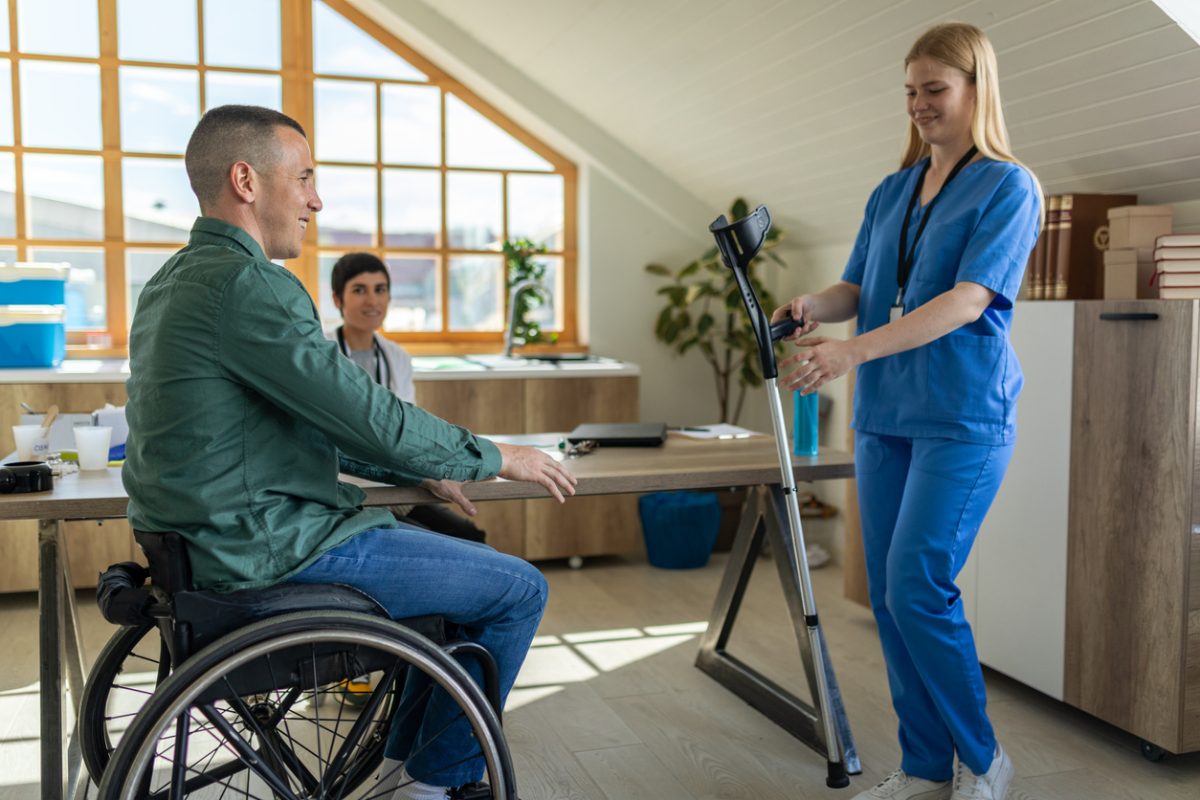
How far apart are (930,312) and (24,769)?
2305mm

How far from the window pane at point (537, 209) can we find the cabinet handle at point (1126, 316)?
307 cm

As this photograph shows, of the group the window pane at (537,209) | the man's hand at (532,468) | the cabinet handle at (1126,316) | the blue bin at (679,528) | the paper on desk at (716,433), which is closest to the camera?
the man's hand at (532,468)

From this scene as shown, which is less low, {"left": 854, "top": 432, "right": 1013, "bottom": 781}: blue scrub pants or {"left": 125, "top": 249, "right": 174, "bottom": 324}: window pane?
{"left": 125, "top": 249, "right": 174, "bottom": 324}: window pane

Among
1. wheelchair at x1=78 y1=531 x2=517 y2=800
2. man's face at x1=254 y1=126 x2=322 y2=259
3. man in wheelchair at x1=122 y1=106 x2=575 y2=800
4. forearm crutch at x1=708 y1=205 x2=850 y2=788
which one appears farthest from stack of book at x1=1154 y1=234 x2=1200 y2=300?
man's face at x1=254 y1=126 x2=322 y2=259

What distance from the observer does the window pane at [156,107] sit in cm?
482

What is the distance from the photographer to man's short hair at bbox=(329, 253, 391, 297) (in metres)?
3.42

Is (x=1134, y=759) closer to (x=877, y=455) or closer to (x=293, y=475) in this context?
(x=877, y=455)

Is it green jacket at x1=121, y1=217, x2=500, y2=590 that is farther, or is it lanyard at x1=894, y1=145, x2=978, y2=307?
lanyard at x1=894, y1=145, x2=978, y2=307

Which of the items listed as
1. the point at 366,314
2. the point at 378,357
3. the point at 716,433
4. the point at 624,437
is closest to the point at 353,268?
the point at 366,314

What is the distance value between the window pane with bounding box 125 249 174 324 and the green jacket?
10.7 ft

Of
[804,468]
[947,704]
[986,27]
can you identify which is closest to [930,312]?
[804,468]

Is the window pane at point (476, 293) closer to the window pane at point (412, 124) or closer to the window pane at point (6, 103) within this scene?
the window pane at point (412, 124)

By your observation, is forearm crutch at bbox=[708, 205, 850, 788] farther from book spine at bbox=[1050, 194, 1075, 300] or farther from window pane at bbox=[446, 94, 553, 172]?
window pane at bbox=[446, 94, 553, 172]

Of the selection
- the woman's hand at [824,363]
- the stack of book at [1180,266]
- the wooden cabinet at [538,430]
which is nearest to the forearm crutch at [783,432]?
the woman's hand at [824,363]
